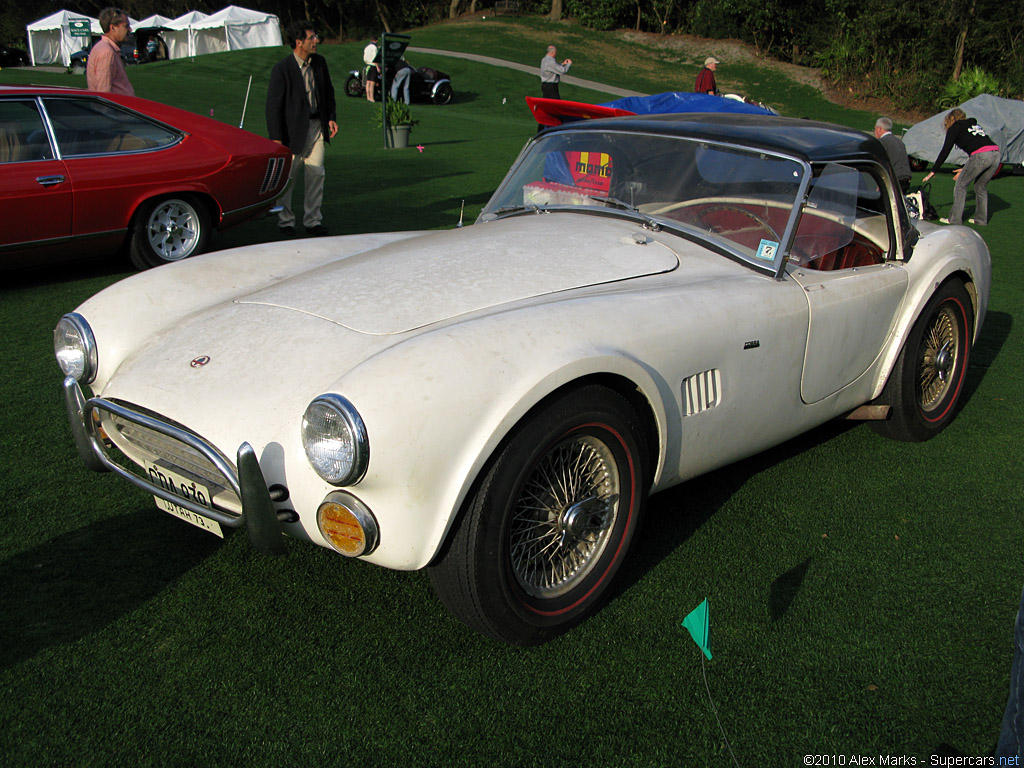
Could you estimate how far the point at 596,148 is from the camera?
11.9ft

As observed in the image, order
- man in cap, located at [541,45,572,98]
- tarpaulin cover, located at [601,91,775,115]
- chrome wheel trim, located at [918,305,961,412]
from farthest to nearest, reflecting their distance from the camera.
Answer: man in cap, located at [541,45,572,98] → tarpaulin cover, located at [601,91,775,115] → chrome wheel trim, located at [918,305,961,412]

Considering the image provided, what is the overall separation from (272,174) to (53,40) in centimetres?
3997

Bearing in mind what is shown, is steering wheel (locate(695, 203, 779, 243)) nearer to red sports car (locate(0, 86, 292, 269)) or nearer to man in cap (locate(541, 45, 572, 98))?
red sports car (locate(0, 86, 292, 269))

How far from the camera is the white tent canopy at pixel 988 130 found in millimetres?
16219

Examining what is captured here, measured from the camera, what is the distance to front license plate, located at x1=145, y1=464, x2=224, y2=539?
230cm

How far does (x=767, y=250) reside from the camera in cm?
310

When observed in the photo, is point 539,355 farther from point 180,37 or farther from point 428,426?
point 180,37

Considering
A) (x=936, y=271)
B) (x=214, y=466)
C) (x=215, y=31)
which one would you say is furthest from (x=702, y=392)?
(x=215, y=31)

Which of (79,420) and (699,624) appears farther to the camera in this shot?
(79,420)

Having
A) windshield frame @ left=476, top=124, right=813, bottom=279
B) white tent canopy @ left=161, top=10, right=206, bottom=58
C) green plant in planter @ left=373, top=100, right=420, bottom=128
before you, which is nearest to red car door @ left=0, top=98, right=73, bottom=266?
windshield frame @ left=476, top=124, right=813, bottom=279

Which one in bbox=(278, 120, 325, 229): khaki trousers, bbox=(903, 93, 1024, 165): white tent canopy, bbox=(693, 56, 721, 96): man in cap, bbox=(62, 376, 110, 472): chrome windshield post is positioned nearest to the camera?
bbox=(62, 376, 110, 472): chrome windshield post

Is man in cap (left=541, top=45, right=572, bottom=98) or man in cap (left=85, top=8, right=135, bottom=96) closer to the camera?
man in cap (left=85, top=8, right=135, bottom=96)

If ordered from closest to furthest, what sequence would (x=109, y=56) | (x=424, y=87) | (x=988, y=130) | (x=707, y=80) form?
1. (x=109, y=56)
2. (x=707, y=80)
3. (x=988, y=130)
4. (x=424, y=87)

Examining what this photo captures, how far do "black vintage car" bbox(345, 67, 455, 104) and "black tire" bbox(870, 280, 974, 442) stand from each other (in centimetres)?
2268
